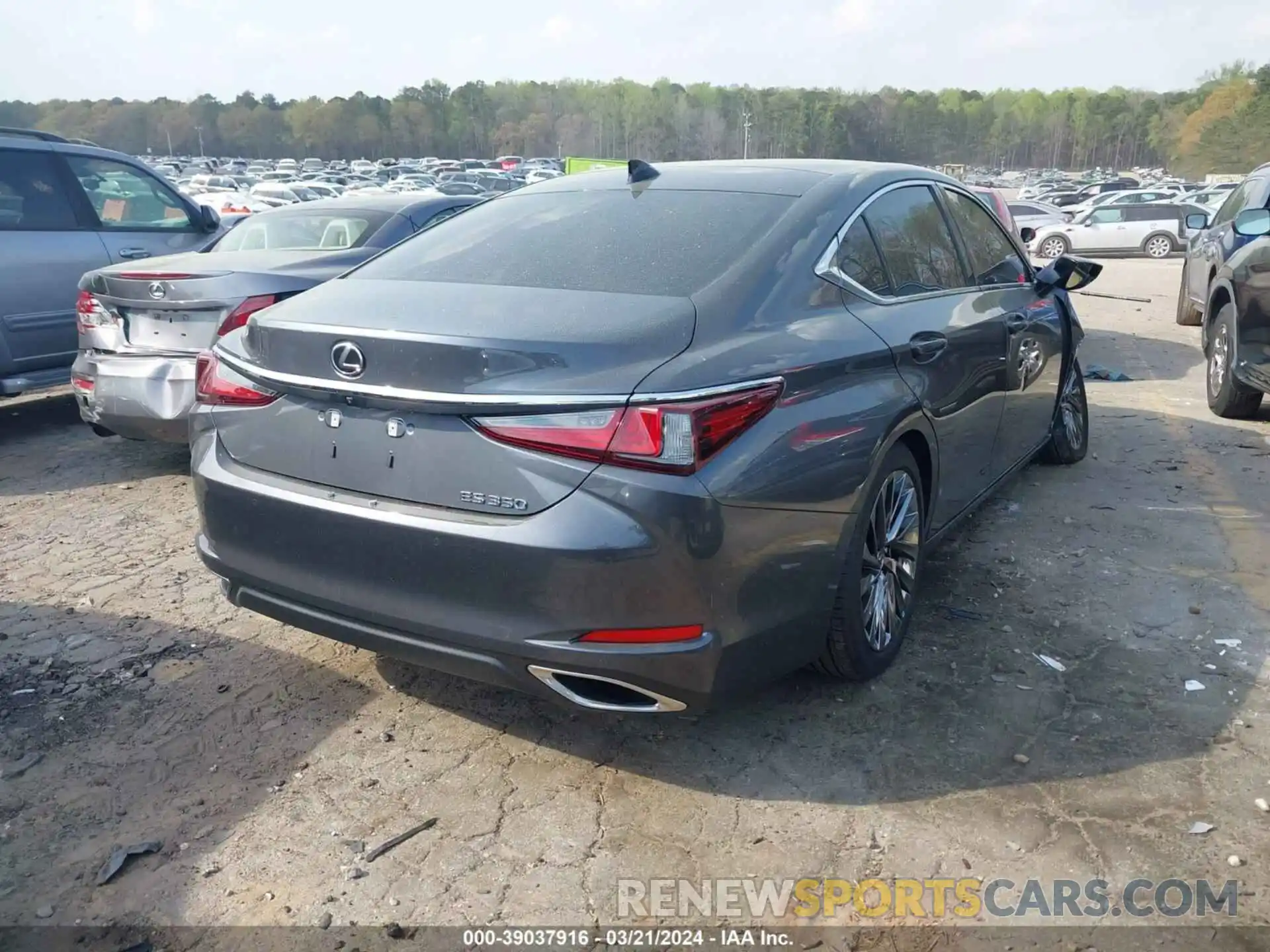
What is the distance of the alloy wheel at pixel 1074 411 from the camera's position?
5.67 m

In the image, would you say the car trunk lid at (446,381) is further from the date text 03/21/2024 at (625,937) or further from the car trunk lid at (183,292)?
the car trunk lid at (183,292)

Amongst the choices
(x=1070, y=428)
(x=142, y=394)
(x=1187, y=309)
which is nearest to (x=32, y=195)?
(x=142, y=394)

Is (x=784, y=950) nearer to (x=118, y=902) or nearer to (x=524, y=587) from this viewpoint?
(x=524, y=587)

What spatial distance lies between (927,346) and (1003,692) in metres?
1.16

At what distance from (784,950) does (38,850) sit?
183 cm

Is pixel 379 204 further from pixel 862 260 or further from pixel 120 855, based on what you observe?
pixel 120 855

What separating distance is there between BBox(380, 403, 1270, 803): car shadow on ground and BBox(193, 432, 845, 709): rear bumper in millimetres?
280

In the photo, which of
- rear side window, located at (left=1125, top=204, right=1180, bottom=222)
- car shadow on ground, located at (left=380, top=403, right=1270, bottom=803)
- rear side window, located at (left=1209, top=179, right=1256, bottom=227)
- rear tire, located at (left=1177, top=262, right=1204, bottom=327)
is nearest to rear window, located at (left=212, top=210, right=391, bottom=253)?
car shadow on ground, located at (left=380, top=403, right=1270, bottom=803)

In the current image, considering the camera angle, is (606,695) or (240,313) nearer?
(606,695)

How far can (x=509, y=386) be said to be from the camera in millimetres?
2449

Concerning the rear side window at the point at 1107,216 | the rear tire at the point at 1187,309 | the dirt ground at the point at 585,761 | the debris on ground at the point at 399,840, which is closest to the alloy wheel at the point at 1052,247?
the rear side window at the point at 1107,216

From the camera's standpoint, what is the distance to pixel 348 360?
8.64 ft

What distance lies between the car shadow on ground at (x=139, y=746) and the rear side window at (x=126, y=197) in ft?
13.3

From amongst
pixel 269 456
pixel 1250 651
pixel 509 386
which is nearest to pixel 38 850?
pixel 269 456
